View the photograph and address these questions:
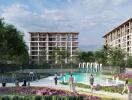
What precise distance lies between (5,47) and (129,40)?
60795 millimetres

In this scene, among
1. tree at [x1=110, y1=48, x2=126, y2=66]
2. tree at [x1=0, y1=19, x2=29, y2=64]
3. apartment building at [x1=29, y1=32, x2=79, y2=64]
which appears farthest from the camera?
apartment building at [x1=29, y1=32, x2=79, y2=64]

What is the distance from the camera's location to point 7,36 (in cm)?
7519

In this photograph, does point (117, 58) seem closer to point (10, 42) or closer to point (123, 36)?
point (10, 42)

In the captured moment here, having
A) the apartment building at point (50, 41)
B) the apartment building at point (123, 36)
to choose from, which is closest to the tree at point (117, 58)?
the apartment building at point (123, 36)

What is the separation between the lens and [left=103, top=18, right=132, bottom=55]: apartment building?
124062mm

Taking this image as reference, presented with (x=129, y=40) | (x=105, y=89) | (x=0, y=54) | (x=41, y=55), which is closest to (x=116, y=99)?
(x=105, y=89)

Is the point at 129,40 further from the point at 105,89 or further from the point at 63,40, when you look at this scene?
the point at 105,89

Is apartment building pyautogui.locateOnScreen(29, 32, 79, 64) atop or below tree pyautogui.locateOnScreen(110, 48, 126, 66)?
atop

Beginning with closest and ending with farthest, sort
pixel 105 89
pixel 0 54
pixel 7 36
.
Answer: pixel 105 89, pixel 0 54, pixel 7 36

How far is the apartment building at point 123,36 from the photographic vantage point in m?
124

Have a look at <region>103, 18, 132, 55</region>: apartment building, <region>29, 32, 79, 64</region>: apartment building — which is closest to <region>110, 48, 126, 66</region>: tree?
<region>103, 18, 132, 55</region>: apartment building

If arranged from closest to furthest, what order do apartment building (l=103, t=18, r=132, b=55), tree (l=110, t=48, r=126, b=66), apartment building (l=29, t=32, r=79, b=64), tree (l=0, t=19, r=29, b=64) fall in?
tree (l=0, t=19, r=29, b=64) → tree (l=110, t=48, r=126, b=66) → apartment building (l=103, t=18, r=132, b=55) → apartment building (l=29, t=32, r=79, b=64)

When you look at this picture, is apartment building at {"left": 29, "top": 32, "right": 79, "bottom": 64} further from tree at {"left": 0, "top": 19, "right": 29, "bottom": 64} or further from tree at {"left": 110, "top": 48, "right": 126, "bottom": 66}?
tree at {"left": 0, "top": 19, "right": 29, "bottom": 64}

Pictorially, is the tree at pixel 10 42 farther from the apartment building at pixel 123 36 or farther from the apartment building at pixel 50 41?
the apartment building at pixel 50 41
